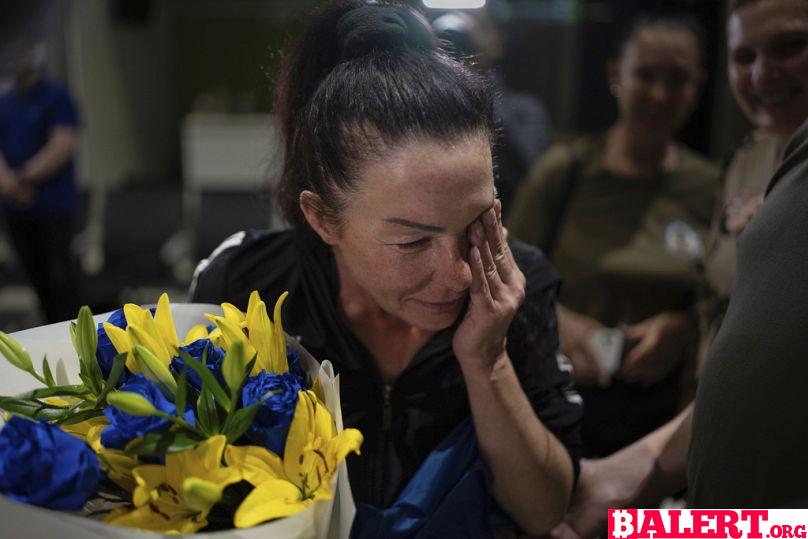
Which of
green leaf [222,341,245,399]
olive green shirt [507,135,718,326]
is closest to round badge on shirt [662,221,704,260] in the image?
olive green shirt [507,135,718,326]

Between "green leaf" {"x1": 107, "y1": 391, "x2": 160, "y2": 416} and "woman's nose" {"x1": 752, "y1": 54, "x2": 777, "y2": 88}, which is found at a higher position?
"woman's nose" {"x1": 752, "y1": 54, "x2": 777, "y2": 88}

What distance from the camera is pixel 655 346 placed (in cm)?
183

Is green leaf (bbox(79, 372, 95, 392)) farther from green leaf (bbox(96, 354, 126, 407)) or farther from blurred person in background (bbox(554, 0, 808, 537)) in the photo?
blurred person in background (bbox(554, 0, 808, 537))

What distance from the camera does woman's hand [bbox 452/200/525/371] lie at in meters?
0.88

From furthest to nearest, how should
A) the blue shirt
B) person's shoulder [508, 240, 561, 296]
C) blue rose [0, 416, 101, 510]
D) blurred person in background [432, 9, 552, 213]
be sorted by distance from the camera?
the blue shirt → blurred person in background [432, 9, 552, 213] → person's shoulder [508, 240, 561, 296] → blue rose [0, 416, 101, 510]

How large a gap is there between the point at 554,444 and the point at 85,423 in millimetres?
Answer: 613

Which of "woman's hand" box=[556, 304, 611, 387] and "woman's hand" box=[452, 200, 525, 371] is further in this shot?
"woman's hand" box=[556, 304, 611, 387]

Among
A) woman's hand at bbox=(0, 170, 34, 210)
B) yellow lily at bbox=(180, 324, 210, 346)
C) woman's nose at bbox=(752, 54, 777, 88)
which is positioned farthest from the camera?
woman's hand at bbox=(0, 170, 34, 210)

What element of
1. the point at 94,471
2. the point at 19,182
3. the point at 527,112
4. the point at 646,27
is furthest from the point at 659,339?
the point at 19,182

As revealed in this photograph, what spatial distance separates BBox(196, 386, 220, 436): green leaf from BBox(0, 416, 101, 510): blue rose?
0.31 ft

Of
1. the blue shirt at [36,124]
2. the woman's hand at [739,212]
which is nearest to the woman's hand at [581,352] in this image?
the woman's hand at [739,212]

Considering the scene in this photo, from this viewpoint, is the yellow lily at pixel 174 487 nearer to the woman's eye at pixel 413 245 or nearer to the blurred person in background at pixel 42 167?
the woman's eye at pixel 413 245

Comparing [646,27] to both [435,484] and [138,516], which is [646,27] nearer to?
[435,484]

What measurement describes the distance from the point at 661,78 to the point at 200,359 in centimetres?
164
